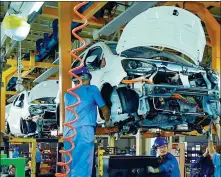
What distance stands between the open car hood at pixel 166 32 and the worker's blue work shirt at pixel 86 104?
0.64 meters

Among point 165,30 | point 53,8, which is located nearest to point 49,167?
point 53,8

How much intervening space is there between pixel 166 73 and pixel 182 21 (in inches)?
28.3

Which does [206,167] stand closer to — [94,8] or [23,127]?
[23,127]

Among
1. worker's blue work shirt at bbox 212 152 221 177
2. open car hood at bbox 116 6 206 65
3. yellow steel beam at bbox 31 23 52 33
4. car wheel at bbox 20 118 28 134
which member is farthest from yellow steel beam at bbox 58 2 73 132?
yellow steel beam at bbox 31 23 52 33

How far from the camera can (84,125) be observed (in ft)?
17.7

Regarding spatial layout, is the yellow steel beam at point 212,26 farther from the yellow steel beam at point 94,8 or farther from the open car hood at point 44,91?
the open car hood at point 44,91

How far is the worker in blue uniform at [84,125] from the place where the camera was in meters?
5.30

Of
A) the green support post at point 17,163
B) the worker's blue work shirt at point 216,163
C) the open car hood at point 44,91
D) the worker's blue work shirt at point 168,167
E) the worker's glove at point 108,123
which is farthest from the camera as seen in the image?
the open car hood at point 44,91

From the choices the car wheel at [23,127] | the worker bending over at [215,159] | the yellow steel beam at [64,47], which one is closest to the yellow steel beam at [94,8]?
the yellow steel beam at [64,47]

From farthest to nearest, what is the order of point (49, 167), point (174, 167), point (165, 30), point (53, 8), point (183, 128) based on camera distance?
point (49, 167), point (53, 8), point (183, 128), point (174, 167), point (165, 30)

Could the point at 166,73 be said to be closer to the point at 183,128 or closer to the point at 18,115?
the point at 183,128

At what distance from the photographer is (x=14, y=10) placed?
5531mm

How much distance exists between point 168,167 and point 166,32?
194cm

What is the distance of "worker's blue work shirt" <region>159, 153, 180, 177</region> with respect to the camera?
5827mm
